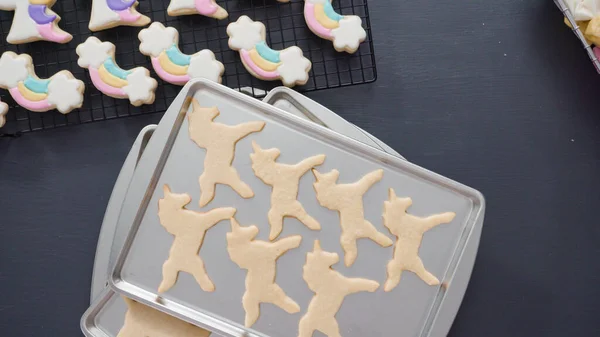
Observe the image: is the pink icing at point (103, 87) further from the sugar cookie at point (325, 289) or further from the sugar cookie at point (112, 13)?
the sugar cookie at point (325, 289)

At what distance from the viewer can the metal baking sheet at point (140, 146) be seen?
91cm

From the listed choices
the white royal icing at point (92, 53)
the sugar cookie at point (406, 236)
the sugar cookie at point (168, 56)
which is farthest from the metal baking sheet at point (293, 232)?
the white royal icing at point (92, 53)

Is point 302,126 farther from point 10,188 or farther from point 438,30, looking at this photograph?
point 10,188

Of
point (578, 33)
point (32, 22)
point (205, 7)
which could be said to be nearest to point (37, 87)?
point (32, 22)

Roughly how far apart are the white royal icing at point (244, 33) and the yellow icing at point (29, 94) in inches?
14.2

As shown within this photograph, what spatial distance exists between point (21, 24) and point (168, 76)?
290 mm

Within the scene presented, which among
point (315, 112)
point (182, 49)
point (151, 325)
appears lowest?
point (151, 325)

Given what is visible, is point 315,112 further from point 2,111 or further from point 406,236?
point 2,111

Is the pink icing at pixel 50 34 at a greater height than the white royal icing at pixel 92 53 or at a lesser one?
greater

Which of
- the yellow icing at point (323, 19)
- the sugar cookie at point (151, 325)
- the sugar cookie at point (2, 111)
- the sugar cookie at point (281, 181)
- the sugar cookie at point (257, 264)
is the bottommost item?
the sugar cookie at point (151, 325)

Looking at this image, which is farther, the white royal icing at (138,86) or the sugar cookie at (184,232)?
the white royal icing at (138,86)

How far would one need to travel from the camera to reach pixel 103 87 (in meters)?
0.94

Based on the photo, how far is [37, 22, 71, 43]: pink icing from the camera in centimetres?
95

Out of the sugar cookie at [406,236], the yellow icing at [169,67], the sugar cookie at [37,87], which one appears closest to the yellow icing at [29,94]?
the sugar cookie at [37,87]
